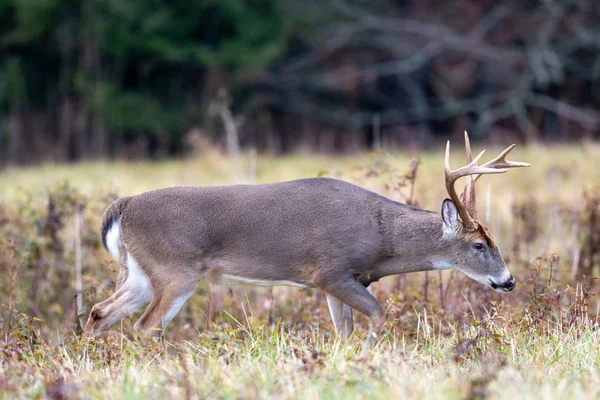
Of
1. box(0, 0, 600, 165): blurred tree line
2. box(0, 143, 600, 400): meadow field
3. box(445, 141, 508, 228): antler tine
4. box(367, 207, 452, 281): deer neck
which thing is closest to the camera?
box(0, 143, 600, 400): meadow field

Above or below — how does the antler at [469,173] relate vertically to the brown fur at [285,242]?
above

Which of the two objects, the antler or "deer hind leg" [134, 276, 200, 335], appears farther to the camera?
"deer hind leg" [134, 276, 200, 335]

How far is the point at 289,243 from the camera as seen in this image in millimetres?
5895

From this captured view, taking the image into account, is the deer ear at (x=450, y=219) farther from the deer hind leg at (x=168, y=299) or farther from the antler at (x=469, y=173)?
the deer hind leg at (x=168, y=299)

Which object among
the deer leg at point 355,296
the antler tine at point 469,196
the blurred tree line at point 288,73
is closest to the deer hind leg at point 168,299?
the deer leg at point 355,296

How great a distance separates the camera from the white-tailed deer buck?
5.84 meters

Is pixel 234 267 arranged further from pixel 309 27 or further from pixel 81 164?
pixel 309 27

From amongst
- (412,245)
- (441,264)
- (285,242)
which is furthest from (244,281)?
(441,264)

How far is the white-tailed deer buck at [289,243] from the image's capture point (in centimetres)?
584

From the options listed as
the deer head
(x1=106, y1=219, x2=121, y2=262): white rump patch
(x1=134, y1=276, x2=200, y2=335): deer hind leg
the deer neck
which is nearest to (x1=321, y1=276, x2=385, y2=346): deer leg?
the deer neck

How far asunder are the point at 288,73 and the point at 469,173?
1757 centimetres

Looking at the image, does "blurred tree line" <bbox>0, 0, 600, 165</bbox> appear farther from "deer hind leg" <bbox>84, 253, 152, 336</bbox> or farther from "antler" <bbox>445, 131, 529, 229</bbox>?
"antler" <bbox>445, 131, 529, 229</bbox>

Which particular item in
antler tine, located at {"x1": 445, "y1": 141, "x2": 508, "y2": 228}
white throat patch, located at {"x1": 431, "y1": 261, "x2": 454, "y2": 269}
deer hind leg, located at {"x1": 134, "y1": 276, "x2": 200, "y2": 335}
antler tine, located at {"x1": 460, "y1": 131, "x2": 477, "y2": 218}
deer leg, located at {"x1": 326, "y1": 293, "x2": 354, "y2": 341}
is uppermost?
antler tine, located at {"x1": 445, "y1": 141, "x2": 508, "y2": 228}

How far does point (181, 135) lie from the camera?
2173cm
